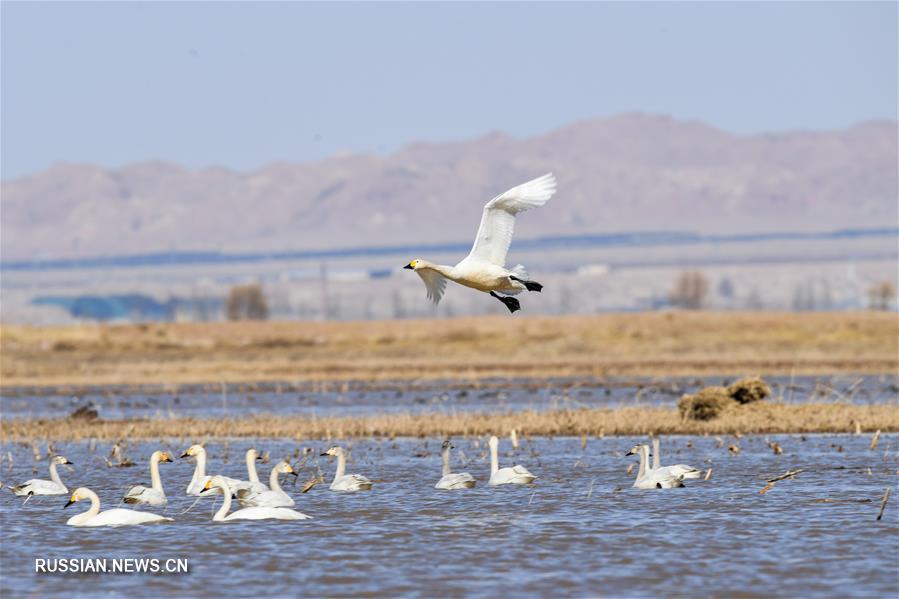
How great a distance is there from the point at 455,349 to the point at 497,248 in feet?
155

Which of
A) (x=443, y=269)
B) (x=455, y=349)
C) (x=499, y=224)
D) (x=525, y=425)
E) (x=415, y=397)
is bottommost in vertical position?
(x=455, y=349)

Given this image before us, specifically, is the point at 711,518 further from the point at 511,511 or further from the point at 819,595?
the point at 819,595

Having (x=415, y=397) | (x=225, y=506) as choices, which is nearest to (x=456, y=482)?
(x=225, y=506)

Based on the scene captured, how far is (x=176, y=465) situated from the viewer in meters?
23.8

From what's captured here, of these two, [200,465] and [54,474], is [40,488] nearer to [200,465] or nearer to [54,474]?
[54,474]

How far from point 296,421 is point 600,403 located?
8541mm

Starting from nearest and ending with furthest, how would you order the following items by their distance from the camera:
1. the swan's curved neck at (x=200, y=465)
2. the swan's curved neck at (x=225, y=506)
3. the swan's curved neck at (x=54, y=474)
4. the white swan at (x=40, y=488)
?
the swan's curved neck at (x=225, y=506) < the white swan at (x=40, y=488) < the swan's curved neck at (x=200, y=465) < the swan's curved neck at (x=54, y=474)

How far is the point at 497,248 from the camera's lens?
19125mm

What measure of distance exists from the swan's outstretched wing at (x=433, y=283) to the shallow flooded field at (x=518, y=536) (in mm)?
2433

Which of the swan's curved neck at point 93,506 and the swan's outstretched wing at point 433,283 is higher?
the swan's outstretched wing at point 433,283

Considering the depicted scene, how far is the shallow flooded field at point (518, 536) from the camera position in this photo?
45.7 feet

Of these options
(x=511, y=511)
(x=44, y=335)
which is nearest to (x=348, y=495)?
(x=511, y=511)

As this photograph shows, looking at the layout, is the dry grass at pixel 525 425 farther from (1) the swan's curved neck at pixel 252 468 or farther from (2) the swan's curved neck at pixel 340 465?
(2) the swan's curved neck at pixel 340 465

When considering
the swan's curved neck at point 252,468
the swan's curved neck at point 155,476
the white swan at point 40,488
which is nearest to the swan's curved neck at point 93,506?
the swan's curved neck at point 155,476
